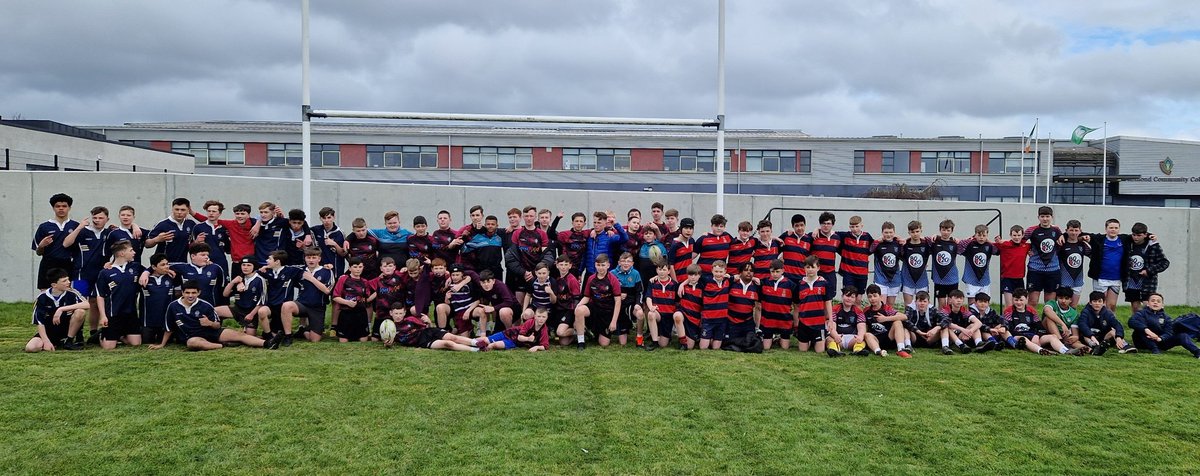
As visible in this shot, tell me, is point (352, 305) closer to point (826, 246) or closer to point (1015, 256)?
point (826, 246)

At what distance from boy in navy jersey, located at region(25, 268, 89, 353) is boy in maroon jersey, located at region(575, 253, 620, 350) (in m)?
4.69

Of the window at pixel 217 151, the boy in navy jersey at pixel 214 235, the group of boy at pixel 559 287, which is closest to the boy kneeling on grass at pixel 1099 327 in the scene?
the group of boy at pixel 559 287

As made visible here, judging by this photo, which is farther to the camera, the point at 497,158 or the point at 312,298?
the point at 497,158

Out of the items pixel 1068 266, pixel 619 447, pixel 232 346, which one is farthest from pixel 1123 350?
pixel 232 346

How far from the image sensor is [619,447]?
4.26 metres

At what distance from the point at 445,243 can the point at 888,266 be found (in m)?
5.03

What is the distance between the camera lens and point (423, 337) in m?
7.38

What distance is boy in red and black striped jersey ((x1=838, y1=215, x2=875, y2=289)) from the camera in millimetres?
8562

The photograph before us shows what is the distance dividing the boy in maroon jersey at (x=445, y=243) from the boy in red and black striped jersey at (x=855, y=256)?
4.36 m

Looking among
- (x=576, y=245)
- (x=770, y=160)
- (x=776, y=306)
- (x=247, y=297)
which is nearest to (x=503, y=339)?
(x=576, y=245)

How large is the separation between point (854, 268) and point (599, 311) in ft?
9.88

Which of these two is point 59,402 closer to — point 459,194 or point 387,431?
point 387,431

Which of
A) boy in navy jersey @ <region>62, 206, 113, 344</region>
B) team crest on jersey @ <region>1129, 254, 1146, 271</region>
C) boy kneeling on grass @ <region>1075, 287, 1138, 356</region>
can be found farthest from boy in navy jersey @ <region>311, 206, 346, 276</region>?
team crest on jersey @ <region>1129, 254, 1146, 271</region>

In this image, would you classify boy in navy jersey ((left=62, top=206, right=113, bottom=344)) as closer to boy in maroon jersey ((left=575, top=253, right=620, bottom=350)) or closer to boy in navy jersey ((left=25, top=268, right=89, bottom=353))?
boy in navy jersey ((left=25, top=268, right=89, bottom=353))
